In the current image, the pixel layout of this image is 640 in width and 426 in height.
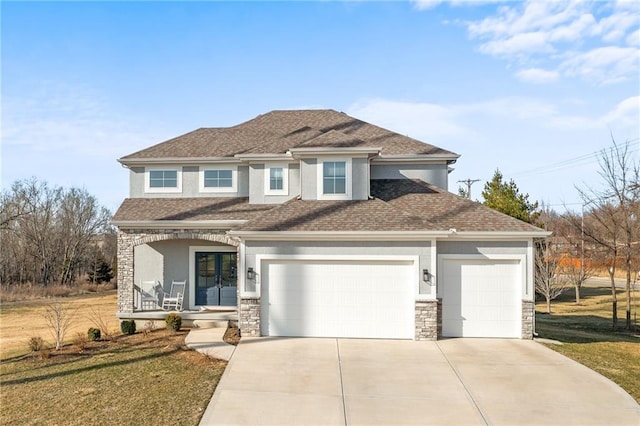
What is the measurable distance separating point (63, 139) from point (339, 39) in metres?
15.5

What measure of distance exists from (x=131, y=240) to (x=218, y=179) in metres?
3.79

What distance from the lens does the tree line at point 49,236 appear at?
3394 cm

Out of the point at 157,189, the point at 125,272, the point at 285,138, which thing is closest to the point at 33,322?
the point at 125,272

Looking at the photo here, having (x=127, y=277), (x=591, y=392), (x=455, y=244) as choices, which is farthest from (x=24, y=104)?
(x=591, y=392)

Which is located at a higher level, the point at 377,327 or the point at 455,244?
the point at 455,244

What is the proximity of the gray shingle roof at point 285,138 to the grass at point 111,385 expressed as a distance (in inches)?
290

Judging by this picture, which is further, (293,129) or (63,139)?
(63,139)

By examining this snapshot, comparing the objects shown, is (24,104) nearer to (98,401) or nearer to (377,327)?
(98,401)

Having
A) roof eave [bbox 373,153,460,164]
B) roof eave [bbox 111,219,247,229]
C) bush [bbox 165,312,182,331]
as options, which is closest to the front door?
roof eave [bbox 111,219,247,229]

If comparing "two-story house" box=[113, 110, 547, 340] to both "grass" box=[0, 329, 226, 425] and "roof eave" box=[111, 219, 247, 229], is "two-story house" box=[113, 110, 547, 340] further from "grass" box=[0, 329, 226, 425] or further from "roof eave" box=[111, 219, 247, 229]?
"grass" box=[0, 329, 226, 425]

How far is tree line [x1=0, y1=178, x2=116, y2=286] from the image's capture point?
3394 centimetres

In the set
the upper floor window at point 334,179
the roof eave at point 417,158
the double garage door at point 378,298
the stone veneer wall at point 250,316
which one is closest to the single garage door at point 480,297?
the double garage door at point 378,298

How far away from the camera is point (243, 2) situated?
13.7 meters

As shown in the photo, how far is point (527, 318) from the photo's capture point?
11195 millimetres
